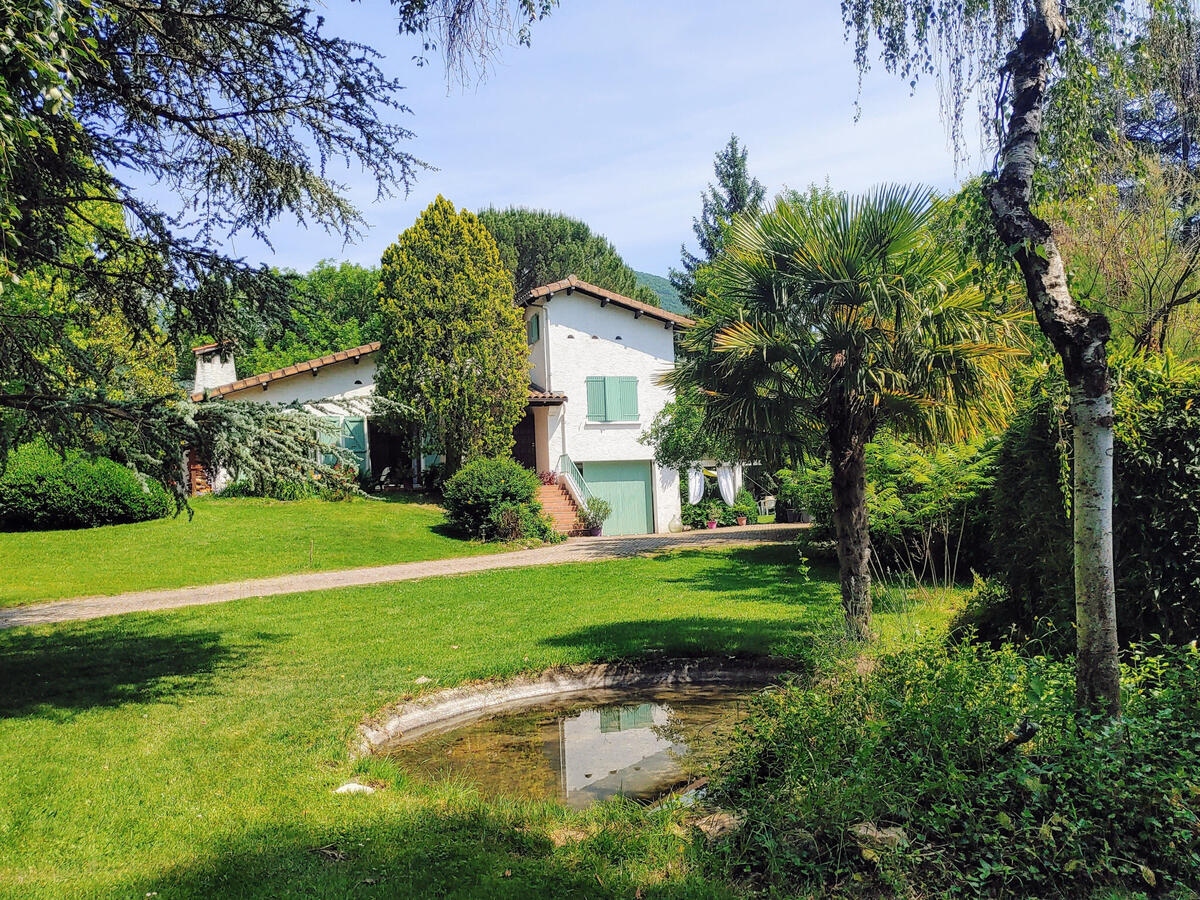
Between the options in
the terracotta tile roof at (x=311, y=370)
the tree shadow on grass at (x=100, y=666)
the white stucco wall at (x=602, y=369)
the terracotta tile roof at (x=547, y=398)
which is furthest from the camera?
the white stucco wall at (x=602, y=369)

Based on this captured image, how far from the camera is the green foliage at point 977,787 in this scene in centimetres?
382

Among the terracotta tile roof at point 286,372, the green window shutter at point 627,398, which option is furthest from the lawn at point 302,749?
the green window shutter at point 627,398

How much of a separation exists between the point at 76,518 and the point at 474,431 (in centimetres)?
1044

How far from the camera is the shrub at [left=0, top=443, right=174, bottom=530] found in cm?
1917

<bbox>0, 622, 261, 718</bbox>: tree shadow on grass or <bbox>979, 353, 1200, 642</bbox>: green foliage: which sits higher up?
<bbox>979, 353, 1200, 642</bbox>: green foliage

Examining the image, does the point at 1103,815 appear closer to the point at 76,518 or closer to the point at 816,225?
the point at 816,225

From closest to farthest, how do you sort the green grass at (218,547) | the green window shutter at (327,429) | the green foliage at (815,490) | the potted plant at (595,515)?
the green window shutter at (327,429)
the green grass at (218,547)
the green foliage at (815,490)
the potted plant at (595,515)

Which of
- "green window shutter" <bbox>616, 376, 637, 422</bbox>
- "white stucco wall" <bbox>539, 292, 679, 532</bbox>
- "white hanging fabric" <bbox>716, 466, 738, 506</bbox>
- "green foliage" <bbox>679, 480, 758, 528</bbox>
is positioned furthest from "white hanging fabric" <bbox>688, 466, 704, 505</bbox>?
"green window shutter" <bbox>616, 376, 637, 422</bbox>

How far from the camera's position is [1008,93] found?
16.8ft

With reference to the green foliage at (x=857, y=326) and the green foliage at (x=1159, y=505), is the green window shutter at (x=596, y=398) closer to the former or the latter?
the green foliage at (x=857, y=326)

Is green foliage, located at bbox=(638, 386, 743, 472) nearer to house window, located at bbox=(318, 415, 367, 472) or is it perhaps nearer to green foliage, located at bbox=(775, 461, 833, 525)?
green foliage, located at bbox=(775, 461, 833, 525)

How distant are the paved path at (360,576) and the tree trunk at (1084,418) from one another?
1315cm

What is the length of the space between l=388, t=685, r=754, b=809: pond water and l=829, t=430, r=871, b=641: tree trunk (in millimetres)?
1505

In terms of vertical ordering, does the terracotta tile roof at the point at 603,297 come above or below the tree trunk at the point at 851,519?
above
